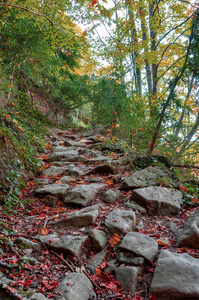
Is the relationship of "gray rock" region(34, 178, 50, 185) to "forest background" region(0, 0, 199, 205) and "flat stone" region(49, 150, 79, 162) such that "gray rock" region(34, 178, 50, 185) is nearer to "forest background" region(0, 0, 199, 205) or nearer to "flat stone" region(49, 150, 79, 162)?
"forest background" region(0, 0, 199, 205)

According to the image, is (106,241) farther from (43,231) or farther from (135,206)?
(135,206)

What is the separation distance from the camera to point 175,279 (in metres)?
1.69

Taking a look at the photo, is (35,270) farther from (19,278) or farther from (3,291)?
(3,291)

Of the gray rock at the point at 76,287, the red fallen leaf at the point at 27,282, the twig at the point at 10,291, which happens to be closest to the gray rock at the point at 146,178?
the gray rock at the point at 76,287

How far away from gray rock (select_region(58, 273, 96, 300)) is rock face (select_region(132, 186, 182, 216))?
1.78 metres

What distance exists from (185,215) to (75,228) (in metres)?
1.93

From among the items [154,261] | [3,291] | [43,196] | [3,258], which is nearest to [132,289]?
[154,261]

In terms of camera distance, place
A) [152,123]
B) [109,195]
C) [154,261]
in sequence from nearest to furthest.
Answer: [154,261], [109,195], [152,123]

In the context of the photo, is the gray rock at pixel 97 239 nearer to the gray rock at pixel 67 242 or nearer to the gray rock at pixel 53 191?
the gray rock at pixel 67 242

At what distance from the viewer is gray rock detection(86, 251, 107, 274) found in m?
2.04

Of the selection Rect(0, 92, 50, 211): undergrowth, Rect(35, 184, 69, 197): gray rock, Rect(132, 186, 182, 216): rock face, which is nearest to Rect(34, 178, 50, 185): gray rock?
Rect(0, 92, 50, 211): undergrowth

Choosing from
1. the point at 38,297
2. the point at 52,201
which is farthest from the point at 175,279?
the point at 52,201

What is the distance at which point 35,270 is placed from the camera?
1833 millimetres

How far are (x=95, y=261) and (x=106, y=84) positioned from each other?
21.4ft
